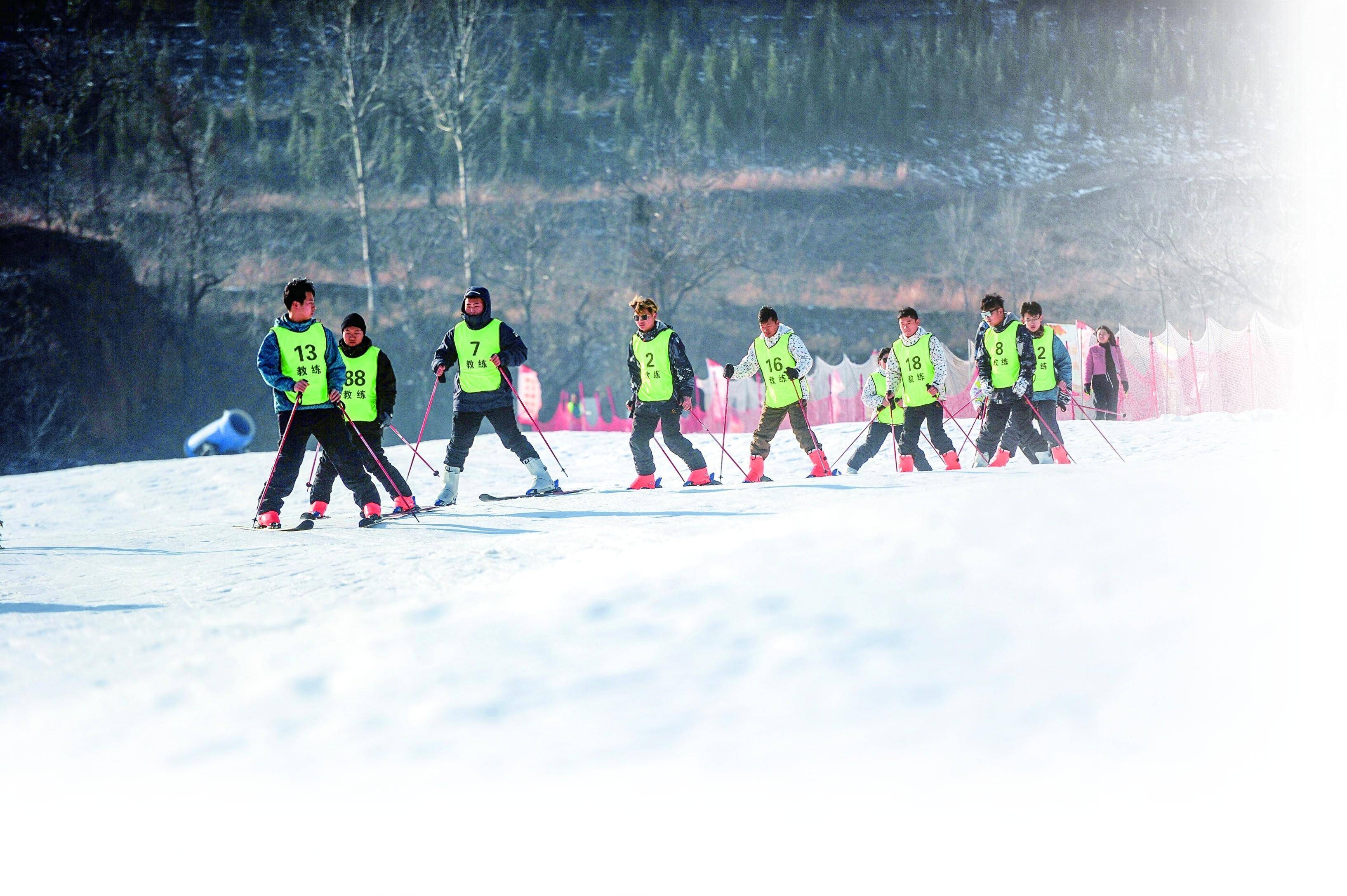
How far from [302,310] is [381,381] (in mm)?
864

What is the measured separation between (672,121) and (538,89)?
7838mm

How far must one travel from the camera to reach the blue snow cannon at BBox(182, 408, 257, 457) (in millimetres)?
22125

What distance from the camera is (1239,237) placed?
5475cm

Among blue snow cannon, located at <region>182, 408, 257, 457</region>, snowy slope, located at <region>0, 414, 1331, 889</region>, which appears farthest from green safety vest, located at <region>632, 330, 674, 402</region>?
blue snow cannon, located at <region>182, 408, 257, 457</region>

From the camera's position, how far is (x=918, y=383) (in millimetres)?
10188

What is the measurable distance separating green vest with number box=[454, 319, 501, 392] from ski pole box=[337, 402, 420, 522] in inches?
31.2

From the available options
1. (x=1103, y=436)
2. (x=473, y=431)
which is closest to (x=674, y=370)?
(x=473, y=431)

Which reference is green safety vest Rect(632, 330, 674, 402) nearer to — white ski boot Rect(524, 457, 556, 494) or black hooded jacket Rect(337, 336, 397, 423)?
white ski boot Rect(524, 457, 556, 494)

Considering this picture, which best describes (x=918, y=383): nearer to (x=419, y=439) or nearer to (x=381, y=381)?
(x=381, y=381)

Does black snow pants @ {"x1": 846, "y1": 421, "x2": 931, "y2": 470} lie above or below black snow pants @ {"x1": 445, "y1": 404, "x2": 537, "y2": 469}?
below

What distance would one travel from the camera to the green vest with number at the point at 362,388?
28.0 feet

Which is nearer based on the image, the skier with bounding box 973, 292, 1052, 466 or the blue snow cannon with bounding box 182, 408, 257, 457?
the skier with bounding box 973, 292, 1052, 466

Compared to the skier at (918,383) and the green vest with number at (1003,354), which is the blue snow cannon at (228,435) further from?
the green vest with number at (1003,354)

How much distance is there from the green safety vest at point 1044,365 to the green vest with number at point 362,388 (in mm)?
5089
